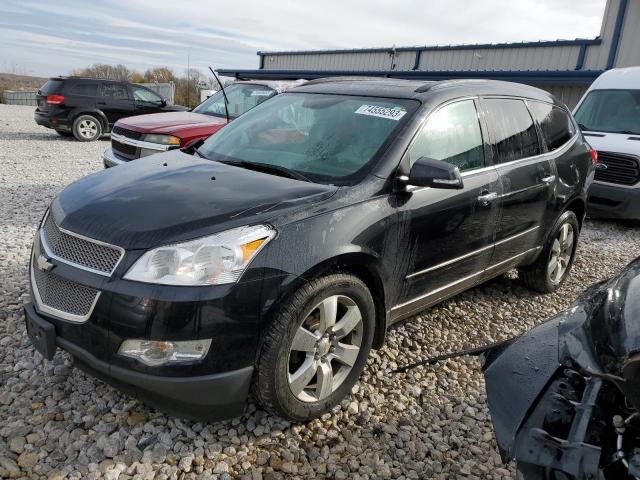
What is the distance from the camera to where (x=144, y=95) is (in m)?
14.8

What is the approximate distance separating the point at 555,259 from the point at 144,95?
13.0 metres

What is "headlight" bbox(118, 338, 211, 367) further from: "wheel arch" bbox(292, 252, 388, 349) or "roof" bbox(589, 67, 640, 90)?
"roof" bbox(589, 67, 640, 90)

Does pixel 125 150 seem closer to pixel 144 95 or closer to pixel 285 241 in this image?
pixel 285 241

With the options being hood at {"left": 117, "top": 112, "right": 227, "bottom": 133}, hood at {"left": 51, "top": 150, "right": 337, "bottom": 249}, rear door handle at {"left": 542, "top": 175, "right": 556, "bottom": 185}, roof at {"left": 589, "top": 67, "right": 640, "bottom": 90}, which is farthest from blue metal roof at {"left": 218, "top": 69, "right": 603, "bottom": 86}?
hood at {"left": 51, "top": 150, "right": 337, "bottom": 249}

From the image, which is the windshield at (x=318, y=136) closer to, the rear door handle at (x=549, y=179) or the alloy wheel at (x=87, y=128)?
the rear door handle at (x=549, y=179)

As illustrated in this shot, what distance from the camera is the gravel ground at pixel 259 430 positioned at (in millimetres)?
2426

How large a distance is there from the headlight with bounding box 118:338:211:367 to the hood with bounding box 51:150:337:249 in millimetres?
428

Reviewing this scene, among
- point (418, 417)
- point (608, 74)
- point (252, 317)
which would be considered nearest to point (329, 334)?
point (252, 317)

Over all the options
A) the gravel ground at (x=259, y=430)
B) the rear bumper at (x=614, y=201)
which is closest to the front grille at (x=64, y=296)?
the gravel ground at (x=259, y=430)

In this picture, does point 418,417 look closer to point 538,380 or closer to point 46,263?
point 538,380

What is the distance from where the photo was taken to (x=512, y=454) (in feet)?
5.70

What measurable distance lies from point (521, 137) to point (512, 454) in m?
2.99

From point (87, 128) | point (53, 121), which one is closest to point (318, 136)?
point (53, 121)

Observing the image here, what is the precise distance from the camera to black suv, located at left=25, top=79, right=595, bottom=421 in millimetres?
2229
